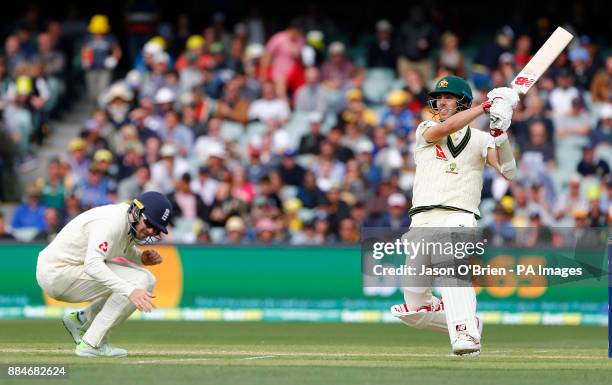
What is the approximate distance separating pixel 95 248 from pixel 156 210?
1.81 feet

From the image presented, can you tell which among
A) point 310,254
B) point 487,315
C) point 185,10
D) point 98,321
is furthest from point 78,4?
Answer: point 98,321

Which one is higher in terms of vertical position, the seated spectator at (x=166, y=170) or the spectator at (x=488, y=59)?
the spectator at (x=488, y=59)

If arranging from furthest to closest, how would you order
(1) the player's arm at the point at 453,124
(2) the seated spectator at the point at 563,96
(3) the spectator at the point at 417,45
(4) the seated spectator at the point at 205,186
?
(3) the spectator at the point at 417,45
(2) the seated spectator at the point at 563,96
(4) the seated spectator at the point at 205,186
(1) the player's arm at the point at 453,124

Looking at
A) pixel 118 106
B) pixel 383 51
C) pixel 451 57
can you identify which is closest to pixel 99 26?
pixel 118 106

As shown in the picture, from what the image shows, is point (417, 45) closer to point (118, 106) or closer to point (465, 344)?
point (118, 106)

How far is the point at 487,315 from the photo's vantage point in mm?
18047

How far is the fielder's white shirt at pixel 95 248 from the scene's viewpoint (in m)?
10.7

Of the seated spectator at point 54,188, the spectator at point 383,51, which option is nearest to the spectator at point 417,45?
the spectator at point 383,51

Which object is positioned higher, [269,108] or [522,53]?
[522,53]

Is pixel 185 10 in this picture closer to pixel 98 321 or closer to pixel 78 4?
pixel 78 4

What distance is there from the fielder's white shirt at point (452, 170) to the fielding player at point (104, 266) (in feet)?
6.72

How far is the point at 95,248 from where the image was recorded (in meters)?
10.8

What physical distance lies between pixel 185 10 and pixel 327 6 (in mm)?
2647

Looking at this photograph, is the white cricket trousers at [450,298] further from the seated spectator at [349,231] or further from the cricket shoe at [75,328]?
the seated spectator at [349,231]
